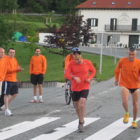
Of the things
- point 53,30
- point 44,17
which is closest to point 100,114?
point 53,30

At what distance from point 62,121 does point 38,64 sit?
4411 millimetres

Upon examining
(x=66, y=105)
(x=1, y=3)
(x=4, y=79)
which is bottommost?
(x=66, y=105)

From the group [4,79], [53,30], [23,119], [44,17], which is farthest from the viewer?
[44,17]

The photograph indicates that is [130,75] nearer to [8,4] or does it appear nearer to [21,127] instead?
[21,127]

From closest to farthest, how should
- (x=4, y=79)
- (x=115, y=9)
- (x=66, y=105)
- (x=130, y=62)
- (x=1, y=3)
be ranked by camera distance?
(x=130, y=62) → (x=4, y=79) → (x=66, y=105) → (x=1, y=3) → (x=115, y=9)

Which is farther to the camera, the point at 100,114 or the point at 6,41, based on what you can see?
the point at 6,41

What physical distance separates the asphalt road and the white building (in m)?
64.1

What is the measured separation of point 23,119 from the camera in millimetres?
13469

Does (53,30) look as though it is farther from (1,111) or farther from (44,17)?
(44,17)

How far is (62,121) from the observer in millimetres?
12984

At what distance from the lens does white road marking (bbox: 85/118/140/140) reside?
1075 centimetres

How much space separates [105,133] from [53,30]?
28072 millimetres

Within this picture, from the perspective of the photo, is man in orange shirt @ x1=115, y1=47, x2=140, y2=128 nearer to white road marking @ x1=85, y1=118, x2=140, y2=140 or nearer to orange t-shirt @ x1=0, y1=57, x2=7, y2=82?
white road marking @ x1=85, y1=118, x2=140, y2=140

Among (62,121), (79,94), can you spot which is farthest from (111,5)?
(79,94)
